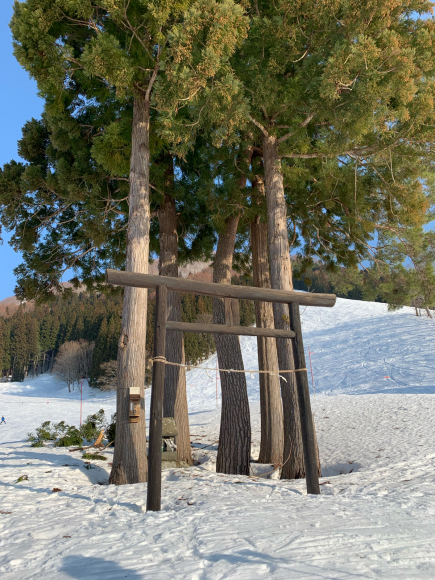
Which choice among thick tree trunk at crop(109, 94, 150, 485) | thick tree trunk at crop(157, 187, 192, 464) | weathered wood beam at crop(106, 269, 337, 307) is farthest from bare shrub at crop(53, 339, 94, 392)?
weathered wood beam at crop(106, 269, 337, 307)

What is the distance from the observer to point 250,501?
165 inches

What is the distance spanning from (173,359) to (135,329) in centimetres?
231

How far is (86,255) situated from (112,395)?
3710 centimetres

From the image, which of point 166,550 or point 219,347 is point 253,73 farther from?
point 166,550

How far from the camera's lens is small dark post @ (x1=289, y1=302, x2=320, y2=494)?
4746mm

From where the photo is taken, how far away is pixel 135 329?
630 cm

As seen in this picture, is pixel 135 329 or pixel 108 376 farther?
pixel 108 376

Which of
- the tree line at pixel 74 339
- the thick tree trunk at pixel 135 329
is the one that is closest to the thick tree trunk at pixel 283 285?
the thick tree trunk at pixel 135 329

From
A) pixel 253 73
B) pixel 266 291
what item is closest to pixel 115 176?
pixel 253 73

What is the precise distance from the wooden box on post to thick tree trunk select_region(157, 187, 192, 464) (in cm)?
223

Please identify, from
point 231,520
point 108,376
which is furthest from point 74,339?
point 231,520

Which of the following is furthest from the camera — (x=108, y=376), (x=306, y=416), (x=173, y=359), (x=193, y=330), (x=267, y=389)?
(x=108, y=376)

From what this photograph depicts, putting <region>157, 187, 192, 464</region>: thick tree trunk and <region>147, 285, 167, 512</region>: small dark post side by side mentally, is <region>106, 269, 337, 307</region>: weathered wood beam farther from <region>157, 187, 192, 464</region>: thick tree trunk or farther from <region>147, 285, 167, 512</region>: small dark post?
<region>157, 187, 192, 464</region>: thick tree trunk

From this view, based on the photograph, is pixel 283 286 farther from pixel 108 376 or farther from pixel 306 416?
pixel 108 376
